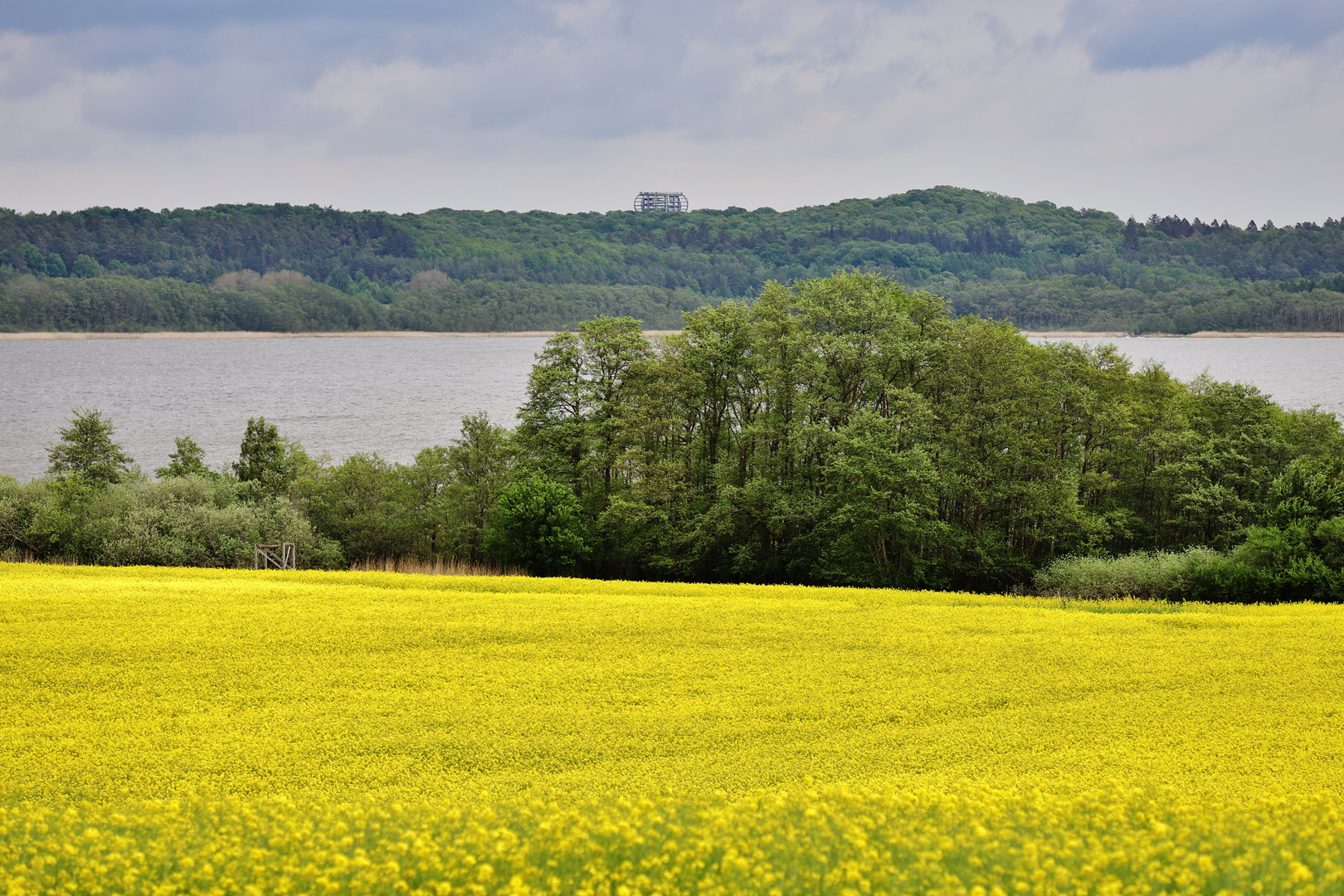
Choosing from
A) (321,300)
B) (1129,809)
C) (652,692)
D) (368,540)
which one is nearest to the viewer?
(1129,809)

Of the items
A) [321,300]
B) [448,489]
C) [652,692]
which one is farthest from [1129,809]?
[321,300]

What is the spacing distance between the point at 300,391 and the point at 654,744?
115 m

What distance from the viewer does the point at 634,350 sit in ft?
134

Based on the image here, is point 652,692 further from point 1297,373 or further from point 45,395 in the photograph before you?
point 1297,373

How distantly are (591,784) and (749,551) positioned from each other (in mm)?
27534

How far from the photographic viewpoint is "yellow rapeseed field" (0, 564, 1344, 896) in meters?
7.02

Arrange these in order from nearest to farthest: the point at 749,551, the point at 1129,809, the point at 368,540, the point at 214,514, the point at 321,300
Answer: the point at 1129,809, the point at 214,514, the point at 749,551, the point at 368,540, the point at 321,300

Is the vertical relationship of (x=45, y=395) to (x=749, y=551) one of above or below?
above

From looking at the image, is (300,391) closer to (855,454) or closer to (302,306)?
(302,306)

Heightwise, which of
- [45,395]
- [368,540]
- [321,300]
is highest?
[321,300]

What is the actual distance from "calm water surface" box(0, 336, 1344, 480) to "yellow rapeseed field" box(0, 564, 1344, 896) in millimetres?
54433

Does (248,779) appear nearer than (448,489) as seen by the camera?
Yes

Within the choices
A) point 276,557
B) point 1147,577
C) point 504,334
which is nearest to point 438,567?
point 276,557

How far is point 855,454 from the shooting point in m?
34.4
